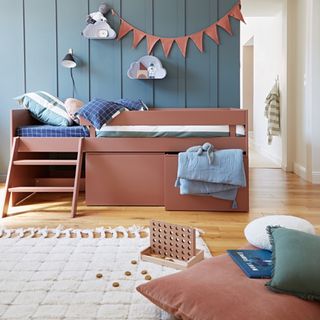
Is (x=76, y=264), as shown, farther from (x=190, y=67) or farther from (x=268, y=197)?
(x=190, y=67)

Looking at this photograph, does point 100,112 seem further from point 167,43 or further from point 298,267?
point 298,267

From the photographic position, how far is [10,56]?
157 inches

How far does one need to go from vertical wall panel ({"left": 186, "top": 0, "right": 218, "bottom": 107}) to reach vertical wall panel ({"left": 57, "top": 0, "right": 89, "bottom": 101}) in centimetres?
90

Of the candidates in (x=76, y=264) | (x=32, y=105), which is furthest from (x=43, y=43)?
(x=76, y=264)

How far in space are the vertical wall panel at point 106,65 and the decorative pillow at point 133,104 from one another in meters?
0.23

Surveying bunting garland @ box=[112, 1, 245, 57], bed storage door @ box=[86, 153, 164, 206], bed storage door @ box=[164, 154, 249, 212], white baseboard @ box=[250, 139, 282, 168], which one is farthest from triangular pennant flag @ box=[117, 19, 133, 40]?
white baseboard @ box=[250, 139, 282, 168]

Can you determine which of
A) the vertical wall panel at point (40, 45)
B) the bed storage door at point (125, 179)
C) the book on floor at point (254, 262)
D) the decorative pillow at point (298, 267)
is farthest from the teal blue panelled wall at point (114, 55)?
the decorative pillow at point (298, 267)

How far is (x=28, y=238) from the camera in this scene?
2389mm

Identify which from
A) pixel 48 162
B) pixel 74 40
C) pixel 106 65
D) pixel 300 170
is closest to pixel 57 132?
pixel 48 162

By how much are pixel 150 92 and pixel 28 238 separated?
77.7 inches

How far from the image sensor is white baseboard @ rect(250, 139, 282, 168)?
544cm

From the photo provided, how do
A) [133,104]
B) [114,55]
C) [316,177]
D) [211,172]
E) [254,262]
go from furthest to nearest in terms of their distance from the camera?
[316,177], [114,55], [133,104], [211,172], [254,262]

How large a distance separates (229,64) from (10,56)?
191 centimetres

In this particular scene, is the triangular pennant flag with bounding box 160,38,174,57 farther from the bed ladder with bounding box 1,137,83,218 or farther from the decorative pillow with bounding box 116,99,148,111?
the bed ladder with bounding box 1,137,83,218
